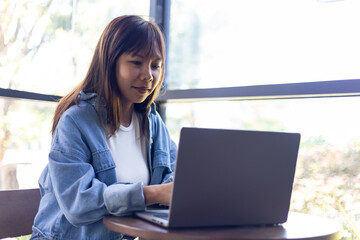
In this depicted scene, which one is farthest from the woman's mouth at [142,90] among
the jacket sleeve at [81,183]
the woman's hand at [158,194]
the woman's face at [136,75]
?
the woman's hand at [158,194]

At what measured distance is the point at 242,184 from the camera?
1086mm

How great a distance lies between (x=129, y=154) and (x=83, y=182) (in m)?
0.34

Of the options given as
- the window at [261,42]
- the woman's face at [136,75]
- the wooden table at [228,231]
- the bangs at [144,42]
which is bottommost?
the wooden table at [228,231]

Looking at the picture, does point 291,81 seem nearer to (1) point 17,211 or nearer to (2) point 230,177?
(2) point 230,177

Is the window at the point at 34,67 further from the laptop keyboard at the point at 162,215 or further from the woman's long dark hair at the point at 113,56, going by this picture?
the laptop keyboard at the point at 162,215

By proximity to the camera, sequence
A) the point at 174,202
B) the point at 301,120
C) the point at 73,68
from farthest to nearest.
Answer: the point at 73,68 < the point at 301,120 < the point at 174,202

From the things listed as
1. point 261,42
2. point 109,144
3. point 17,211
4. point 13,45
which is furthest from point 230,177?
point 13,45

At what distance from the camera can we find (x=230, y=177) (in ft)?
3.50

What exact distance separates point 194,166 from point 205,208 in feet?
0.38

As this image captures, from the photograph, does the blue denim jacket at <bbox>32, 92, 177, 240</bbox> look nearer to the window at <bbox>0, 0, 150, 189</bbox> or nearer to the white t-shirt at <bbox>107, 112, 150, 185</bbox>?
the white t-shirt at <bbox>107, 112, 150, 185</bbox>

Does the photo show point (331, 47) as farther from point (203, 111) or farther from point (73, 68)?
point (73, 68)

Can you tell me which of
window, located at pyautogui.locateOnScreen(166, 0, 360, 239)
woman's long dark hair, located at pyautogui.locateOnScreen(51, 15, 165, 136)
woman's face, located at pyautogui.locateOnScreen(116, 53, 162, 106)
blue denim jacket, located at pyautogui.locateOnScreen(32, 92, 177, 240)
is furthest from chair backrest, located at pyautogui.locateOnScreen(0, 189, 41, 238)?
window, located at pyautogui.locateOnScreen(166, 0, 360, 239)

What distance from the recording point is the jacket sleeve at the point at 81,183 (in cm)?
122

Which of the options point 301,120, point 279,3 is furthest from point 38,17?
point 301,120
